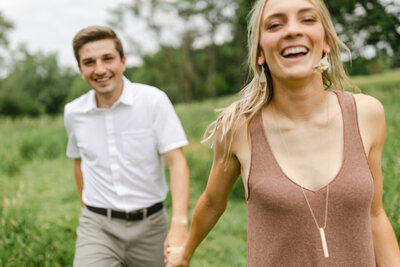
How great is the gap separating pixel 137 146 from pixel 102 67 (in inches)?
27.8

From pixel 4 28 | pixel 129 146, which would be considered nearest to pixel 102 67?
pixel 129 146

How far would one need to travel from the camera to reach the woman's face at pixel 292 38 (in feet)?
5.86

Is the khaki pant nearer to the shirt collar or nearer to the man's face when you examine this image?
the shirt collar

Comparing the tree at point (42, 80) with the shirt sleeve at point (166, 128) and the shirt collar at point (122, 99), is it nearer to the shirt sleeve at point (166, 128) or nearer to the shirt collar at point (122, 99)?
the shirt collar at point (122, 99)

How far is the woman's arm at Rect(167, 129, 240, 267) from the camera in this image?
2043mm

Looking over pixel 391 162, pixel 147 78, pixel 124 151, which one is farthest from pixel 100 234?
pixel 147 78

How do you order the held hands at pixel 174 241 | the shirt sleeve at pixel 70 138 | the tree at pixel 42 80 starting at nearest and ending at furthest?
the held hands at pixel 174 241 < the shirt sleeve at pixel 70 138 < the tree at pixel 42 80

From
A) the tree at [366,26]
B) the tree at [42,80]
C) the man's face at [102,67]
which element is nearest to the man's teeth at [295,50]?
the man's face at [102,67]

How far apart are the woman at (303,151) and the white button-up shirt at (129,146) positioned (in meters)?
1.41

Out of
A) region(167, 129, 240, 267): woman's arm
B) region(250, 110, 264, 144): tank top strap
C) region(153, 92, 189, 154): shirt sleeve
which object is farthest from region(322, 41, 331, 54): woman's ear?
region(153, 92, 189, 154): shirt sleeve

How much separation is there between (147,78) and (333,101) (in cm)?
5551

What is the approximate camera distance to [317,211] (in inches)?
66.7

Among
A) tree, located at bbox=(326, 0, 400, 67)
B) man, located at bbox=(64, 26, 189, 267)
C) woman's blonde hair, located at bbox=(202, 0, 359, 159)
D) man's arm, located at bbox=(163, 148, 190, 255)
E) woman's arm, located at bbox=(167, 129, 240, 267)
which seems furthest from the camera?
tree, located at bbox=(326, 0, 400, 67)

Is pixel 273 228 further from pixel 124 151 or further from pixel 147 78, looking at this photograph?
pixel 147 78
